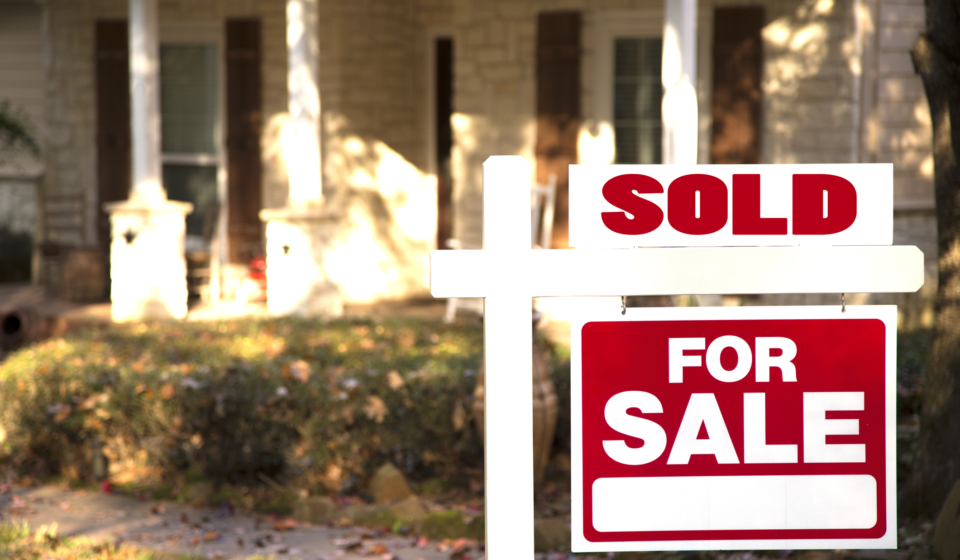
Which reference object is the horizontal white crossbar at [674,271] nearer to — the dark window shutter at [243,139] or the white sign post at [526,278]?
the white sign post at [526,278]

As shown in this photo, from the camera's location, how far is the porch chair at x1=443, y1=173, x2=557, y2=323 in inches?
285

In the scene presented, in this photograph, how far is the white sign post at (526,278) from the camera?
1698 millimetres

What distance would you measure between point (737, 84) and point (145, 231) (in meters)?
4.70

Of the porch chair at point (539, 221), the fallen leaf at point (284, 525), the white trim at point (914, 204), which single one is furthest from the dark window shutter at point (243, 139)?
the white trim at point (914, 204)

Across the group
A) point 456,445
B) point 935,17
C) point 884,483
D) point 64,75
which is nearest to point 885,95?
point 935,17

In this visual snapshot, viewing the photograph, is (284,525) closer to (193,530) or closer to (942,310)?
(193,530)

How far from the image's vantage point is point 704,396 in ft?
5.74

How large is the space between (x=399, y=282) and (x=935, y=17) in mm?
6308

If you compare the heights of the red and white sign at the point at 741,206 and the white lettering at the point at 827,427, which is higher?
the red and white sign at the point at 741,206

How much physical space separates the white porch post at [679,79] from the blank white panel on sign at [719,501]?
4.51m

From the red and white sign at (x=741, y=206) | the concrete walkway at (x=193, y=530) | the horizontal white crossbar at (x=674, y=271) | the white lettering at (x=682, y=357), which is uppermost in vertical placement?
the red and white sign at (x=741, y=206)

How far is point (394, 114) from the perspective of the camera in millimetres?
9070

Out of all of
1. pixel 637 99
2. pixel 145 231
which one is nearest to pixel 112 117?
pixel 145 231

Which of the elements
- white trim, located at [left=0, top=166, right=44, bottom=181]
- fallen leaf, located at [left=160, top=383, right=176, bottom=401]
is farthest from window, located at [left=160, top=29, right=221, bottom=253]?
fallen leaf, located at [left=160, top=383, right=176, bottom=401]
